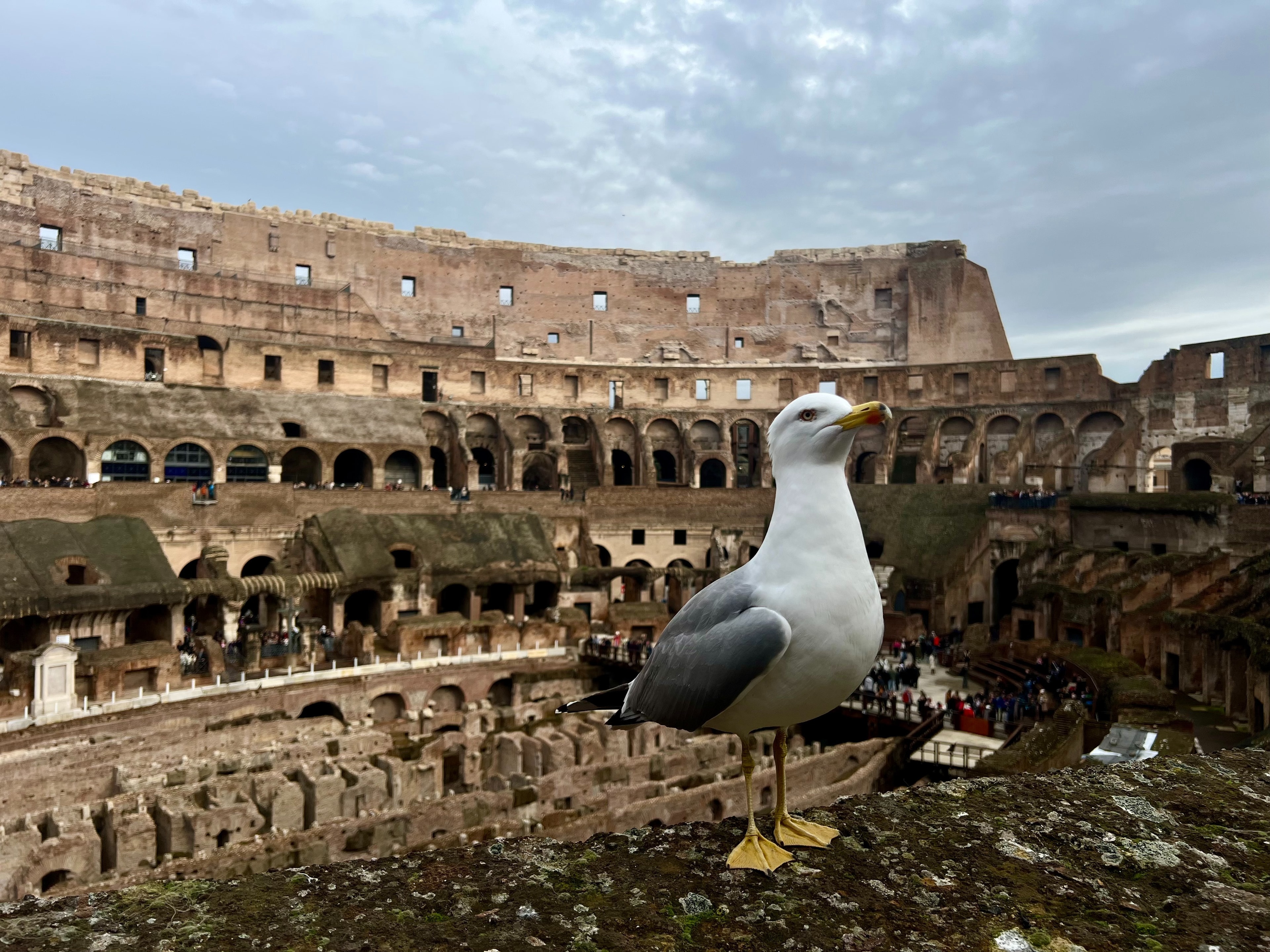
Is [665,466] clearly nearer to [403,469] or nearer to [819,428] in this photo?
[403,469]

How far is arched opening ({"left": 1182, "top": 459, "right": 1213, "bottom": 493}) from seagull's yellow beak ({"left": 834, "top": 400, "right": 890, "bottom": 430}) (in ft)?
103

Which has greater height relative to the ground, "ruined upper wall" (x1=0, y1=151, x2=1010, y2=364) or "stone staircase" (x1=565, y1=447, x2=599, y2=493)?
"ruined upper wall" (x1=0, y1=151, x2=1010, y2=364)

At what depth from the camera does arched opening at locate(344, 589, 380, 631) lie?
23.8 metres

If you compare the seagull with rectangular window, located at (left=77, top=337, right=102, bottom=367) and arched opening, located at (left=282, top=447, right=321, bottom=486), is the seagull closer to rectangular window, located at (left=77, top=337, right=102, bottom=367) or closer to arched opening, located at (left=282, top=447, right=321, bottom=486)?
arched opening, located at (left=282, top=447, right=321, bottom=486)

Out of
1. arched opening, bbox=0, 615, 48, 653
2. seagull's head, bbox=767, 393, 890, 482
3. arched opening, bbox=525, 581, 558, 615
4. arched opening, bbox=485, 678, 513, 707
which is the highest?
seagull's head, bbox=767, 393, 890, 482

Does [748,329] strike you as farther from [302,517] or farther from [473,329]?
[302,517]

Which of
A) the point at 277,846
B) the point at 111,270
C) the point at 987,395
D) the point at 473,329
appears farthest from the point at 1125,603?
the point at 111,270

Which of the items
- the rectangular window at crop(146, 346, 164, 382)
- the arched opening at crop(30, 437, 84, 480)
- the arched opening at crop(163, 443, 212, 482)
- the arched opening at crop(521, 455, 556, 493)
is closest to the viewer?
the arched opening at crop(30, 437, 84, 480)

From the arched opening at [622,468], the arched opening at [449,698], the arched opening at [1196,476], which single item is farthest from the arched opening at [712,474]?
the arched opening at [449,698]

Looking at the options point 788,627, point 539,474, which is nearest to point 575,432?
point 539,474

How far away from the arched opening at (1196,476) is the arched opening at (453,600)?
86.5 ft

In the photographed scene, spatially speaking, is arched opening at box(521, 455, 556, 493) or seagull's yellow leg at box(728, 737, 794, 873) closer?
seagull's yellow leg at box(728, 737, 794, 873)

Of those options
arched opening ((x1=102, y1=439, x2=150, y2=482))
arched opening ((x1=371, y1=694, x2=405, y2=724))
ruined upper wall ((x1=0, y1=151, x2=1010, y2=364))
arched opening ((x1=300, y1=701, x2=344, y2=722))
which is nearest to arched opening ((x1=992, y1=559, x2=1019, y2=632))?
ruined upper wall ((x1=0, y1=151, x2=1010, y2=364))

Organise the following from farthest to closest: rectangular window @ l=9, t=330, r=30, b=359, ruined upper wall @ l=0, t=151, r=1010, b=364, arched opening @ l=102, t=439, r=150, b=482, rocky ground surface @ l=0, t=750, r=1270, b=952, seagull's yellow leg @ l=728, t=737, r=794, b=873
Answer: ruined upper wall @ l=0, t=151, r=1010, b=364
rectangular window @ l=9, t=330, r=30, b=359
arched opening @ l=102, t=439, r=150, b=482
seagull's yellow leg @ l=728, t=737, r=794, b=873
rocky ground surface @ l=0, t=750, r=1270, b=952
